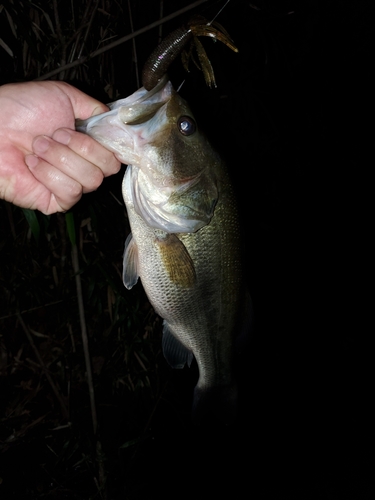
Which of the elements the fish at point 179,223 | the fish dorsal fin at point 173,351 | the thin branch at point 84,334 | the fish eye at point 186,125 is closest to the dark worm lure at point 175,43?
the fish at point 179,223

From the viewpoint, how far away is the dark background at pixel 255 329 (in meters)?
2.65

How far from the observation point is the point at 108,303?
2.87 meters

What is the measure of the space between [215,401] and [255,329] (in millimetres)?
1739

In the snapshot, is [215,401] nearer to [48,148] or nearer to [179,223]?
[179,223]

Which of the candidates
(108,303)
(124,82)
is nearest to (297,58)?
(124,82)

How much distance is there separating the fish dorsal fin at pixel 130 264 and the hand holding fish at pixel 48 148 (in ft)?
0.86

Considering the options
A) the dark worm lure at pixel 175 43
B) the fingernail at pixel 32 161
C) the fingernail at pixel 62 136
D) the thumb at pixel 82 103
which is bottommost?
the fingernail at pixel 32 161

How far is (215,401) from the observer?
190 centimetres

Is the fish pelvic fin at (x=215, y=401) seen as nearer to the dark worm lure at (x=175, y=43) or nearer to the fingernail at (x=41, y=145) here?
the fingernail at (x=41, y=145)

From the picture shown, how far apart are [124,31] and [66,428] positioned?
9.20ft

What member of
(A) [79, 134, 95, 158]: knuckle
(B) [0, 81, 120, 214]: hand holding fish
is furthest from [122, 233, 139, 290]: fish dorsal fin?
(A) [79, 134, 95, 158]: knuckle

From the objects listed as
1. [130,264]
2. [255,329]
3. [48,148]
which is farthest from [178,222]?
[255,329]

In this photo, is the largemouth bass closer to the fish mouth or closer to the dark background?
the fish mouth

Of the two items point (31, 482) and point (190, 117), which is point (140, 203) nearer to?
point (190, 117)
